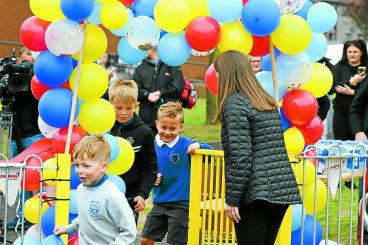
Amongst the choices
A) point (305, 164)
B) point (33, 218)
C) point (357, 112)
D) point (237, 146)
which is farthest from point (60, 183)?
point (357, 112)

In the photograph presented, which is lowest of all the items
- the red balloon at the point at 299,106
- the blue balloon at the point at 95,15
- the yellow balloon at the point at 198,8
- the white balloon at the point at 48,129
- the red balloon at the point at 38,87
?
the white balloon at the point at 48,129

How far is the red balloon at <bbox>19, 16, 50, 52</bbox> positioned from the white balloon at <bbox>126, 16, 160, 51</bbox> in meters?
0.71

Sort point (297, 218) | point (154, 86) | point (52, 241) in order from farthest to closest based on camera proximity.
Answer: point (154, 86), point (297, 218), point (52, 241)

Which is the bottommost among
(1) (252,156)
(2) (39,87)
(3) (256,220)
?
(3) (256,220)

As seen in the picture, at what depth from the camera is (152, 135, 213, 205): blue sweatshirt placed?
302 inches

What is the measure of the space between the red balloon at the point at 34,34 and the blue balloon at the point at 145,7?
98 centimetres

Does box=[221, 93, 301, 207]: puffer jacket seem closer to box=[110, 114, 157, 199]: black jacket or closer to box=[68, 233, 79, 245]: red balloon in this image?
box=[110, 114, 157, 199]: black jacket

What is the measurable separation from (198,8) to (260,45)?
630 mm

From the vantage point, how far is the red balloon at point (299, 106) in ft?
24.3

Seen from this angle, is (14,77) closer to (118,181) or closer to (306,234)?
(118,181)

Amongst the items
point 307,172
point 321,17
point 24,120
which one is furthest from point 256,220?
point 24,120

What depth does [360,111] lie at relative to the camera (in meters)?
9.44

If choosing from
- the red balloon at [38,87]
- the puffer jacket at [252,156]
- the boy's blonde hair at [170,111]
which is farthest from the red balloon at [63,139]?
the puffer jacket at [252,156]

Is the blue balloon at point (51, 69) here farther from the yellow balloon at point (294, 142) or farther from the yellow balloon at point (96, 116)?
the yellow balloon at point (294, 142)
